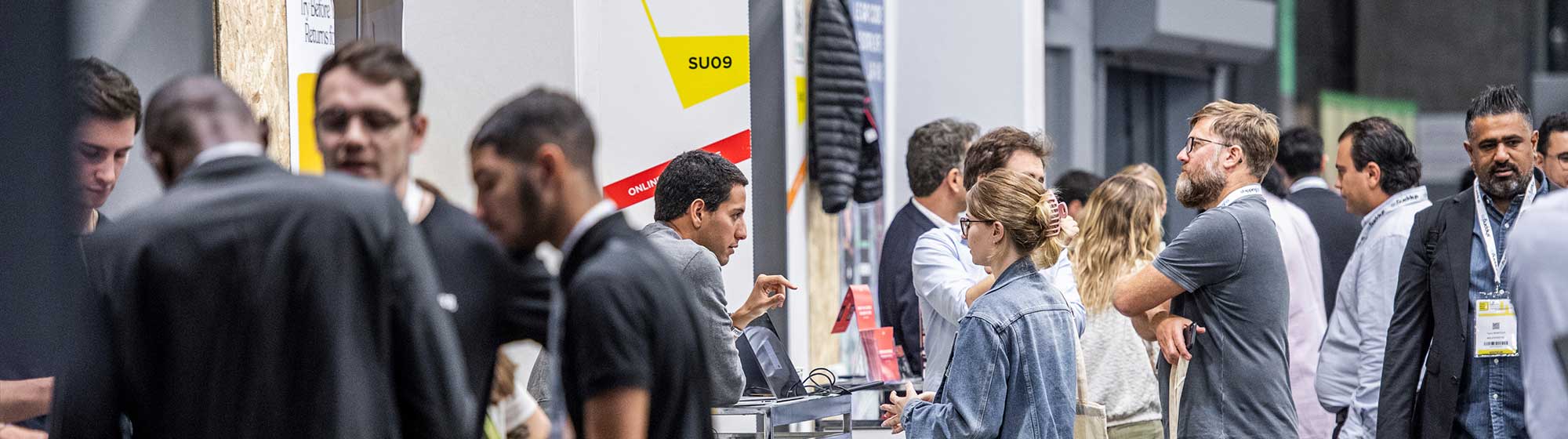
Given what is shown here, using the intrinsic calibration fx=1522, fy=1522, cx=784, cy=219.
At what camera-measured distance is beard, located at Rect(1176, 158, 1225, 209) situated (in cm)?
364

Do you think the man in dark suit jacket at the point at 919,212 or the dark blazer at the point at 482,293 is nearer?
the dark blazer at the point at 482,293

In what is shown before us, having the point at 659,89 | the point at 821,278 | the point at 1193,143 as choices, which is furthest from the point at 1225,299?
the point at 821,278

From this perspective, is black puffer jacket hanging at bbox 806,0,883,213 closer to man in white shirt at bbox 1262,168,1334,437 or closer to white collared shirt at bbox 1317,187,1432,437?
man in white shirt at bbox 1262,168,1334,437

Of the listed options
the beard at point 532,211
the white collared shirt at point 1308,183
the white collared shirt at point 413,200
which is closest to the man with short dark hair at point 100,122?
the white collared shirt at point 413,200

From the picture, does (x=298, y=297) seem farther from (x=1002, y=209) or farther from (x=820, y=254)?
(x=820, y=254)

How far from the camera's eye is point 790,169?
5895 mm

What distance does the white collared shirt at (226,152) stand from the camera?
1929 millimetres

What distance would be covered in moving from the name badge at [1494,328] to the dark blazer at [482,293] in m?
2.45

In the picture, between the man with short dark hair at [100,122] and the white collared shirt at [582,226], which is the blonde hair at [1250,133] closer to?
the white collared shirt at [582,226]

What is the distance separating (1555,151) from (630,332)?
2846 mm

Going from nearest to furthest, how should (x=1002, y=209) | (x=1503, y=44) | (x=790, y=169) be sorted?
(x=1002, y=209) → (x=790, y=169) → (x=1503, y=44)

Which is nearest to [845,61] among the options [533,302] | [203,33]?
[203,33]

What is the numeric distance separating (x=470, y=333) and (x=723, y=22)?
9.53ft

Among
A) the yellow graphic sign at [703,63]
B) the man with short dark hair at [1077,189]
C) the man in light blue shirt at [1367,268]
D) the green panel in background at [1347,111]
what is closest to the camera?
the man in light blue shirt at [1367,268]
